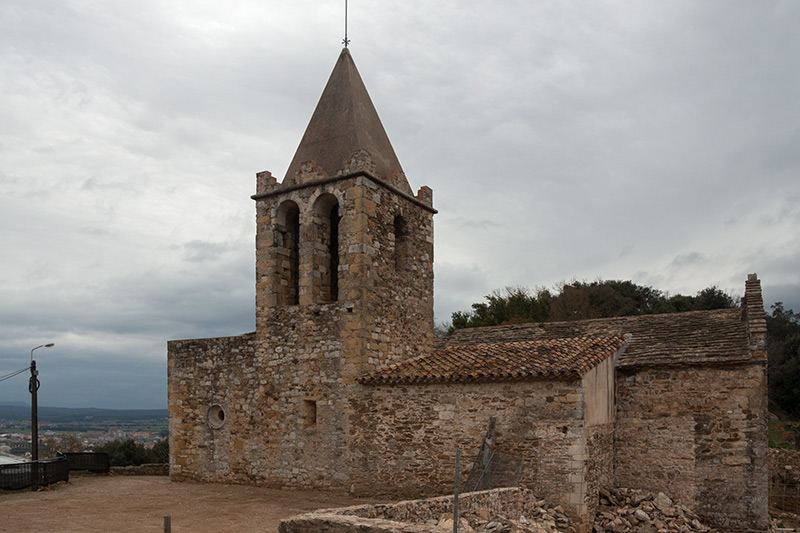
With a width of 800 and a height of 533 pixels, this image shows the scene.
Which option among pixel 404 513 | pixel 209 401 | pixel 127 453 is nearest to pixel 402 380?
pixel 404 513

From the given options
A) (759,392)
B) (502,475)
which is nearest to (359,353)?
(502,475)

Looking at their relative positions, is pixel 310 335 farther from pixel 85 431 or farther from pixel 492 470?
pixel 85 431

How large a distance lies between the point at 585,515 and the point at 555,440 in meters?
1.29

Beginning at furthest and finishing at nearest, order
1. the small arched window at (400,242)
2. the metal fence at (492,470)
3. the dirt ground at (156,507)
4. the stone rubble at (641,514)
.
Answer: the small arched window at (400,242) → the stone rubble at (641,514) → the metal fence at (492,470) → the dirt ground at (156,507)

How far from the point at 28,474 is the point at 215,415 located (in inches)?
195

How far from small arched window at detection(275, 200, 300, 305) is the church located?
0.16 ft

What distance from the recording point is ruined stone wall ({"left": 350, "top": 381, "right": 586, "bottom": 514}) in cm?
1140

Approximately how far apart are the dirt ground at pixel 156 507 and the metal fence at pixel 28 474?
0.24 m

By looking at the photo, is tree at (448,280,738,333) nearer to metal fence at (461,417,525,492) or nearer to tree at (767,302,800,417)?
tree at (767,302,800,417)

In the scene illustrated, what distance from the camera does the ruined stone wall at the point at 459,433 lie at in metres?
11.4

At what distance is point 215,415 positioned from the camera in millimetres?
15867

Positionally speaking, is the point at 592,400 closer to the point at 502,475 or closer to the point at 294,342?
the point at 502,475

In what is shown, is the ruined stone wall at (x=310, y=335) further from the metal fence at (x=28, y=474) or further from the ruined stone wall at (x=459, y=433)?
the metal fence at (x=28, y=474)

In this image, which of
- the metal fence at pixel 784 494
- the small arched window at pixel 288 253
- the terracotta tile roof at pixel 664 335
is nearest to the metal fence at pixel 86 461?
the small arched window at pixel 288 253
